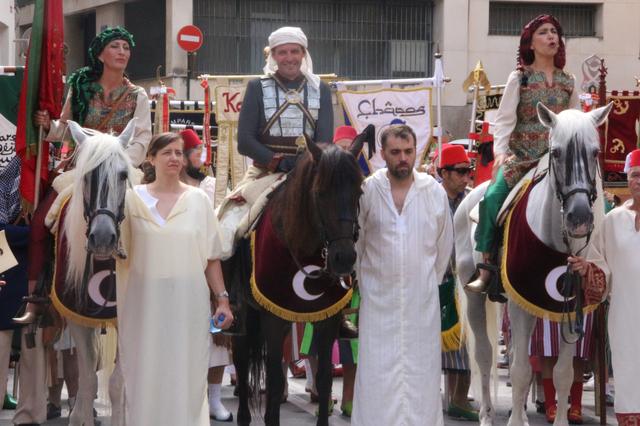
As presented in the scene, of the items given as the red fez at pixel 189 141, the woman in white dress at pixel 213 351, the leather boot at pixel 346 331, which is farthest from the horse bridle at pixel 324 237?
the red fez at pixel 189 141

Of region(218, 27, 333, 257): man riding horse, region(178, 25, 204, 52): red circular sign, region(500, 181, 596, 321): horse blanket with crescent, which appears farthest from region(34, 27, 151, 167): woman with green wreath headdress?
region(178, 25, 204, 52): red circular sign

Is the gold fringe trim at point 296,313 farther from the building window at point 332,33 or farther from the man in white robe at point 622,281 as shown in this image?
the building window at point 332,33

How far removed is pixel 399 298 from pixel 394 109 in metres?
7.35

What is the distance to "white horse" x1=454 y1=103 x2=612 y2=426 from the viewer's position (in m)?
8.23

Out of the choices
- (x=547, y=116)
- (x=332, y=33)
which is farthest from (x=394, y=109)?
(x=332, y=33)

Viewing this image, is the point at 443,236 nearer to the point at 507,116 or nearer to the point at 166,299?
the point at 507,116

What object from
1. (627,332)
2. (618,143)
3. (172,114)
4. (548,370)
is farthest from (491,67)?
(627,332)

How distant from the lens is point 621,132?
13086 millimetres

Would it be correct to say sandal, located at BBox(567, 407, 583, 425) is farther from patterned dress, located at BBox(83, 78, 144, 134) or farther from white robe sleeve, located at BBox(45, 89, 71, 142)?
white robe sleeve, located at BBox(45, 89, 71, 142)

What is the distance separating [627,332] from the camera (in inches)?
343

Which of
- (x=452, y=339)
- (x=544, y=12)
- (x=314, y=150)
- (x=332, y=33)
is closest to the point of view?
(x=314, y=150)

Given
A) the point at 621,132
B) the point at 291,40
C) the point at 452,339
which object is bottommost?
the point at 452,339

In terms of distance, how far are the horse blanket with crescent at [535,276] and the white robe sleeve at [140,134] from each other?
9.16ft

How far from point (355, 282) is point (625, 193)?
4.95 metres
